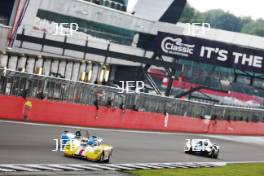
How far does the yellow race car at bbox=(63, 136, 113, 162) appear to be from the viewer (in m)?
20.9

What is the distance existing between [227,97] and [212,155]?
90.2 meters

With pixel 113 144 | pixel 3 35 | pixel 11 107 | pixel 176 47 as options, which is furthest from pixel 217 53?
pixel 113 144

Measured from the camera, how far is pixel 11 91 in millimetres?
32250

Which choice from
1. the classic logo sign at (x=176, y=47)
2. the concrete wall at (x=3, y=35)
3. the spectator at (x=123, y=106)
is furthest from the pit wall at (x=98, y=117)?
the concrete wall at (x=3, y=35)

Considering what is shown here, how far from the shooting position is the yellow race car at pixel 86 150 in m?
20.9

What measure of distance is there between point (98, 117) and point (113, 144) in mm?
9373

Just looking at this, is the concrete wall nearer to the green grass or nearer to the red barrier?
the red barrier

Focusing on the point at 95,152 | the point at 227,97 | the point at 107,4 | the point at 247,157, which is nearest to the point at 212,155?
the point at 247,157

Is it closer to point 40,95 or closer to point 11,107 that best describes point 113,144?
point 11,107

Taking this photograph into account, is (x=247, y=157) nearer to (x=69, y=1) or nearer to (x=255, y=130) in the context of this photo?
(x=255, y=130)

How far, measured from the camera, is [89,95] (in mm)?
37375

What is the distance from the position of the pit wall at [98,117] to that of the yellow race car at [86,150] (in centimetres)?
1114

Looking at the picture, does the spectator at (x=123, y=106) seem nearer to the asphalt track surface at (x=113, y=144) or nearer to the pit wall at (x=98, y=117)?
the pit wall at (x=98, y=117)

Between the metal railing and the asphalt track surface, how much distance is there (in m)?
2.31
